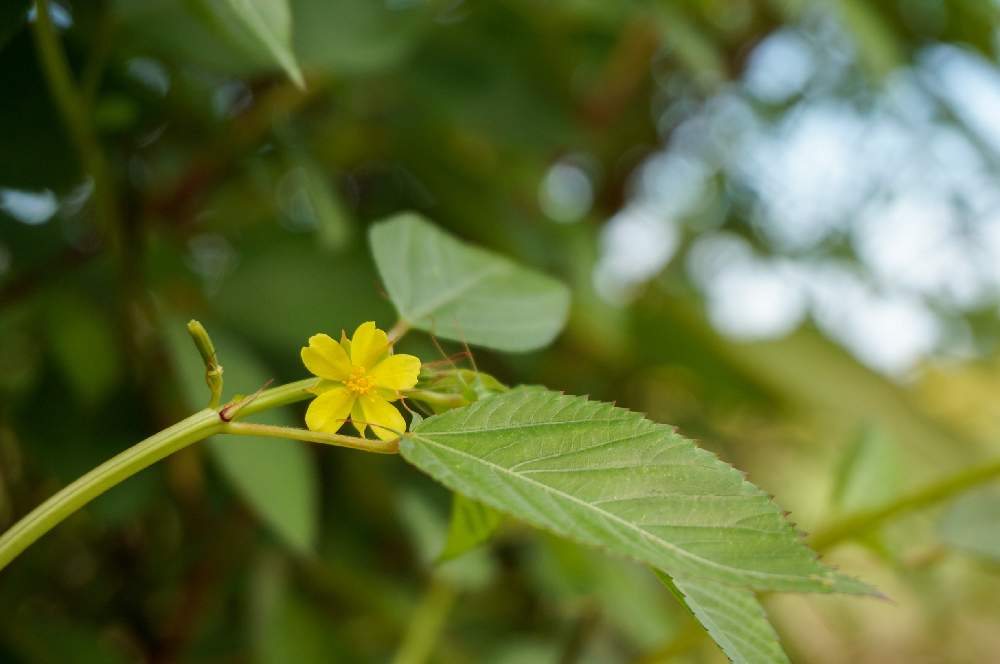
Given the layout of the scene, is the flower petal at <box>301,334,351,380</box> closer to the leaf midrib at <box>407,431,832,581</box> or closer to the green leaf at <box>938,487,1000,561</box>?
the leaf midrib at <box>407,431,832,581</box>

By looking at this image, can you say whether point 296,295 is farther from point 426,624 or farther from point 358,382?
point 358,382

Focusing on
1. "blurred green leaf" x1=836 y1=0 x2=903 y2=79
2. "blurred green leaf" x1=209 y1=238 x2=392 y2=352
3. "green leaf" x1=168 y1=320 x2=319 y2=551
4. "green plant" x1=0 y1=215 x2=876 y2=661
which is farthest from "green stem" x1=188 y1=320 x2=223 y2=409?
"blurred green leaf" x1=836 y1=0 x2=903 y2=79

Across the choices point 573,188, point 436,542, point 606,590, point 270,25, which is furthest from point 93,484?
point 573,188

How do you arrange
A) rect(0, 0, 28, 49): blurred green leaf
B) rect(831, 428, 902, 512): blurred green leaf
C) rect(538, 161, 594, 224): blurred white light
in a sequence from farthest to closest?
1. rect(538, 161, 594, 224): blurred white light
2. rect(831, 428, 902, 512): blurred green leaf
3. rect(0, 0, 28, 49): blurred green leaf

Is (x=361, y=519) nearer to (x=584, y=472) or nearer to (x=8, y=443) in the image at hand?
(x=8, y=443)

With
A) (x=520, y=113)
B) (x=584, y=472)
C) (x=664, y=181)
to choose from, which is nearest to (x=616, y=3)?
(x=520, y=113)

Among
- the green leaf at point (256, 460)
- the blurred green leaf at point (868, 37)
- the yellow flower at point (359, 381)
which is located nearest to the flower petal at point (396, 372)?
the yellow flower at point (359, 381)
